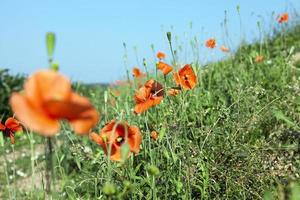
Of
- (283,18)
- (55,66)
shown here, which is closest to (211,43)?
(283,18)

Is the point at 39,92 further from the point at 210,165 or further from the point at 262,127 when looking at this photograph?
the point at 262,127

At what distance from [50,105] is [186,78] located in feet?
4.90

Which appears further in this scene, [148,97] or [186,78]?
[186,78]

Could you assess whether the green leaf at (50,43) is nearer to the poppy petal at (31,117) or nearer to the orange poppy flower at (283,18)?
the poppy petal at (31,117)

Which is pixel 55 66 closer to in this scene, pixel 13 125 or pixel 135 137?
pixel 135 137

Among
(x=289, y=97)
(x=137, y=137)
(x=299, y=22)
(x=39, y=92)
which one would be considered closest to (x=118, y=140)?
(x=137, y=137)

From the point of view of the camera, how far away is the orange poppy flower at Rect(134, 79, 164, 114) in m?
2.35

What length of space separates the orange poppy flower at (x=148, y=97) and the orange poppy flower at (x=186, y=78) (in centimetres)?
14

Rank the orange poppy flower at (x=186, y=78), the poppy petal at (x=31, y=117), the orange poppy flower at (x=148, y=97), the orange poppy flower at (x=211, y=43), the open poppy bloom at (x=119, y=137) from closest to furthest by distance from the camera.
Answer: the poppy petal at (x=31, y=117) < the open poppy bloom at (x=119, y=137) < the orange poppy flower at (x=148, y=97) < the orange poppy flower at (x=186, y=78) < the orange poppy flower at (x=211, y=43)

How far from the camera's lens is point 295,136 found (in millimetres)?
3156

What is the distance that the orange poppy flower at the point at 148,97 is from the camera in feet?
7.70

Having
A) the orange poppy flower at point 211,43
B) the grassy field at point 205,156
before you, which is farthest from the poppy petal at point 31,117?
the orange poppy flower at point 211,43

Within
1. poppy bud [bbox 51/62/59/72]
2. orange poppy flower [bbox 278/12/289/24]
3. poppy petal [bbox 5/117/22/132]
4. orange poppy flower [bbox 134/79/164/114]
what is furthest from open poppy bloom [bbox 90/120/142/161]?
orange poppy flower [bbox 278/12/289/24]

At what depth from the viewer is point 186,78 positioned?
256 cm
